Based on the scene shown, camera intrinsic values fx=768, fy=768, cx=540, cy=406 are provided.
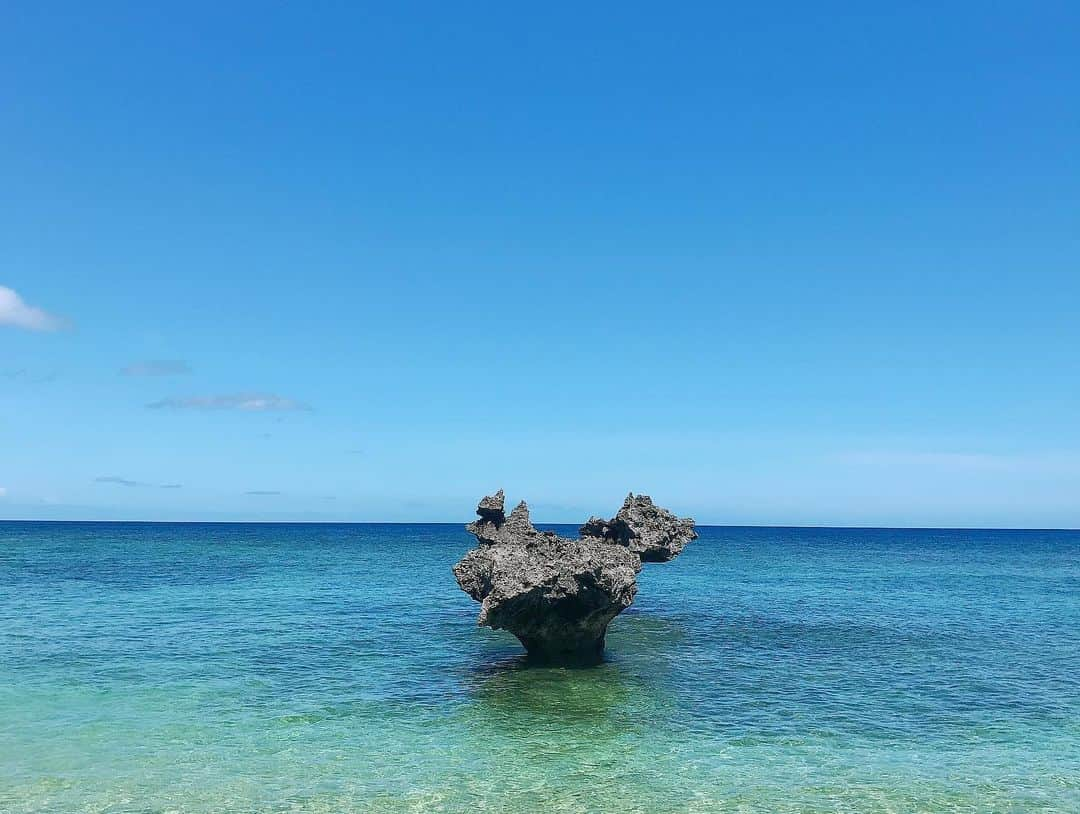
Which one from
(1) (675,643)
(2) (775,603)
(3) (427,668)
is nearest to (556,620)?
(3) (427,668)

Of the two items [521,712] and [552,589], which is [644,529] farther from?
[521,712]

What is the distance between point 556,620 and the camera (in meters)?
27.6

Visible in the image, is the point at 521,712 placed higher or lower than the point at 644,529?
lower

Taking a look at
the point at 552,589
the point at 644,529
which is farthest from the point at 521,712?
the point at 644,529

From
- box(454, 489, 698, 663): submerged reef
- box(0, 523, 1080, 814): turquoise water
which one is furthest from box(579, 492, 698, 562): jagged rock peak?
box(454, 489, 698, 663): submerged reef

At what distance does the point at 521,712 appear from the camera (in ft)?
72.1

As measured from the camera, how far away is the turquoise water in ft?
53.2

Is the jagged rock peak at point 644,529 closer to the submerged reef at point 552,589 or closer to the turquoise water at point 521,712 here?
the turquoise water at point 521,712

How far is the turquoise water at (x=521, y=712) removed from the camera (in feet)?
53.2

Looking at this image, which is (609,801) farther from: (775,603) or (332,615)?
(775,603)

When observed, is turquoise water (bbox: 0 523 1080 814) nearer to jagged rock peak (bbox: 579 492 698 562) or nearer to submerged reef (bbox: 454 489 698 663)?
submerged reef (bbox: 454 489 698 663)

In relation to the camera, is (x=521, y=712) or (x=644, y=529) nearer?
(x=521, y=712)

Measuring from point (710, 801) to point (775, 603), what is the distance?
119ft

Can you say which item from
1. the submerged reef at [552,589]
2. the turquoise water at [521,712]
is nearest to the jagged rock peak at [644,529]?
the turquoise water at [521,712]
